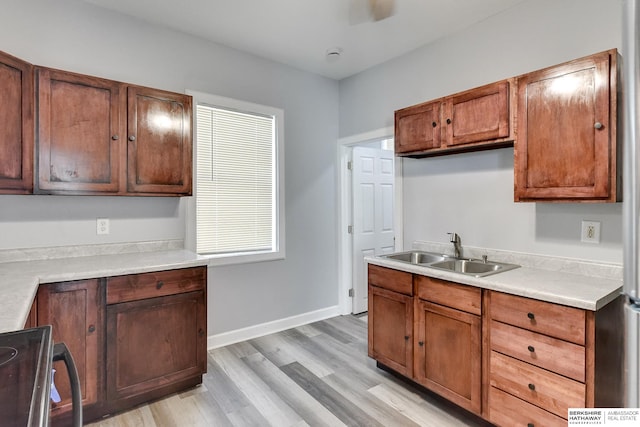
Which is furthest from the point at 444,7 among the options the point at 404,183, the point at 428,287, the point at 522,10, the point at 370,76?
the point at 428,287

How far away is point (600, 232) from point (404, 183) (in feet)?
5.05

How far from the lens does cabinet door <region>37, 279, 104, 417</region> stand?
1.84 m

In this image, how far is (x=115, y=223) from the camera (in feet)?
8.49

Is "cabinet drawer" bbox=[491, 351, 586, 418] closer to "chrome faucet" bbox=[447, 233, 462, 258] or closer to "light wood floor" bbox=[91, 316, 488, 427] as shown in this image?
"light wood floor" bbox=[91, 316, 488, 427]

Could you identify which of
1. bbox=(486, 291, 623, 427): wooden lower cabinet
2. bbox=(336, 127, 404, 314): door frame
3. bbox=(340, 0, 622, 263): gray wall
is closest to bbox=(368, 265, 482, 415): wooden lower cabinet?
bbox=(486, 291, 623, 427): wooden lower cabinet

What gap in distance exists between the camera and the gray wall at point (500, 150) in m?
2.10

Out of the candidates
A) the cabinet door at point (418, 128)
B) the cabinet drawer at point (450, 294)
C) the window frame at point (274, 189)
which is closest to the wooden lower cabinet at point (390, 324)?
the cabinet drawer at point (450, 294)

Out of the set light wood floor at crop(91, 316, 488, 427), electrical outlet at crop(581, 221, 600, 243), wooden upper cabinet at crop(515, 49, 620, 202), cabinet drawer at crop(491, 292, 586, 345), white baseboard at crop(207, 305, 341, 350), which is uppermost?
wooden upper cabinet at crop(515, 49, 620, 202)

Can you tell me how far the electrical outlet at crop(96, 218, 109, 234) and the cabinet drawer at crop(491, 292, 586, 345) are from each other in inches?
105

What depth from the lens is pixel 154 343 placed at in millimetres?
2193

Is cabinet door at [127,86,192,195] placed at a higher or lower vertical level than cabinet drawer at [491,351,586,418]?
higher

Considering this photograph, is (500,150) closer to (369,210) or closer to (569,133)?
(569,133)

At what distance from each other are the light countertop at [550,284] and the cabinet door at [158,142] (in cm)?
185

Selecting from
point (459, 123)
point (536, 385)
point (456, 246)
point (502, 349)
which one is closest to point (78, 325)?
point (502, 349)
